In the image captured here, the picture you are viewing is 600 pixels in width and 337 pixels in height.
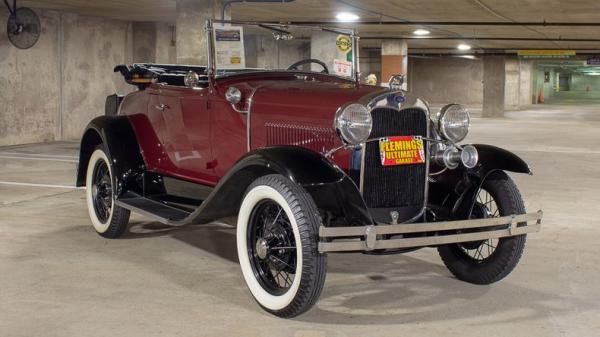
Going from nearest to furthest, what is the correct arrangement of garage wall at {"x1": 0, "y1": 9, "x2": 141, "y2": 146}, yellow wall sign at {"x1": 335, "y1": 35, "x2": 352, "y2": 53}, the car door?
the car door
yellow wall sign at {"x1": 335, "y1": 35, "x2": 352, "y2": 53}
garage wall at {"x1": 0, "y1": 9, "x2": 141, "y2": 146}

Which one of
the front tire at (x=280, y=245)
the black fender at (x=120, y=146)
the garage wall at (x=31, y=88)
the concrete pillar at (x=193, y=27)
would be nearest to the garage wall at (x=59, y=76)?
the garage wall at (x=31, y=88)

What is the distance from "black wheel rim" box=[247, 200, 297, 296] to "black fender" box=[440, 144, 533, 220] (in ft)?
3.51

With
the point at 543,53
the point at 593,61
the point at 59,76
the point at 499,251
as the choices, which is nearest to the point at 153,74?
the point at 499,251

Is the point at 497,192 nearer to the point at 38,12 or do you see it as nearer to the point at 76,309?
the point at 76,309

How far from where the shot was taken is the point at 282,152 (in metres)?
4.06

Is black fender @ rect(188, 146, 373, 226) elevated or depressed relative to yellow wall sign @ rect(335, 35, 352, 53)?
depressed

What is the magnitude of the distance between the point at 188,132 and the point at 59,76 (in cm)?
995

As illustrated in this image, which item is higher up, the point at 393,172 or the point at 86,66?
the point at 86,66

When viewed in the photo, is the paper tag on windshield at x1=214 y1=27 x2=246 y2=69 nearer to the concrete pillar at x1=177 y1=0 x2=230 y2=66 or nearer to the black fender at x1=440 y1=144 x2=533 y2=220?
the black fender at x1=440 y1=144 x2=533 y2=220

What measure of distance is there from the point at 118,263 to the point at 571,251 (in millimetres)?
3253

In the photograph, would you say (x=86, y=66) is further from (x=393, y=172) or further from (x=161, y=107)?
(x=393, y=172)

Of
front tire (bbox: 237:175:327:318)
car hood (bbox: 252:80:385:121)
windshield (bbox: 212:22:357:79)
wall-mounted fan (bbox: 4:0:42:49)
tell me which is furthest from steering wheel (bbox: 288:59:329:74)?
wall-mounted fan (bbox: 4:0:42:49)

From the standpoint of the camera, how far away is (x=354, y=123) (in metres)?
4.11

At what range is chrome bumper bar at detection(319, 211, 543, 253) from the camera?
12.2ft
